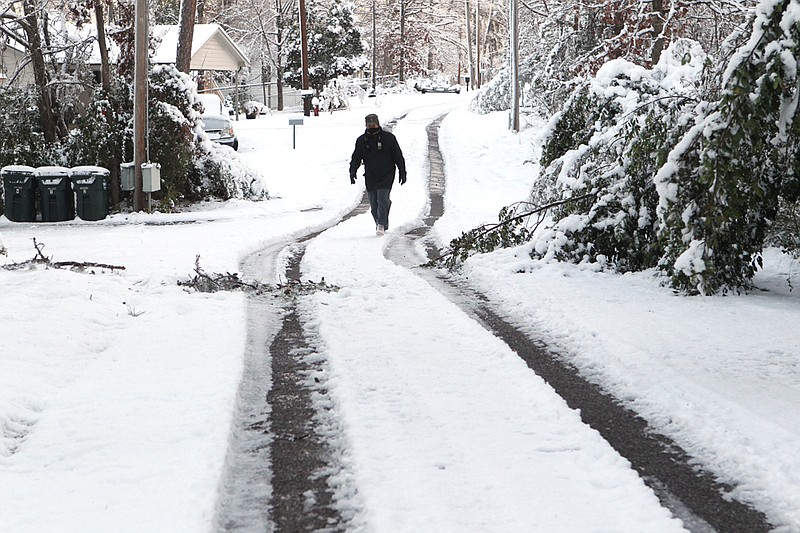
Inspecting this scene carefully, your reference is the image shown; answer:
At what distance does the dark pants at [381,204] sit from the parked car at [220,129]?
15018 mm

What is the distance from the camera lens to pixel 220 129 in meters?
27.5

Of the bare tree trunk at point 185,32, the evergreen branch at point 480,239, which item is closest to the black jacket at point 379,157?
the evergreen branch at point 480,239

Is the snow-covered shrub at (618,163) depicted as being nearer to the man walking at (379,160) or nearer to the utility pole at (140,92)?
the man walking at (379,160)

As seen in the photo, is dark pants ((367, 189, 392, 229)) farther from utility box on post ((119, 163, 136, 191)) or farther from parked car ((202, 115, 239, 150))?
parked car ((202, 115, 239, 150))

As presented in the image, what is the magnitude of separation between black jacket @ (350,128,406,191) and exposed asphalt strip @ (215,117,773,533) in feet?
20.3

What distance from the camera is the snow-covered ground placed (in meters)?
3.71

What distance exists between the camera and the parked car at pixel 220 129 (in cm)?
2738

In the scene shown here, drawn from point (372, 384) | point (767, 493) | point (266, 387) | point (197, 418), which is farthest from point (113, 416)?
point (767, 493)

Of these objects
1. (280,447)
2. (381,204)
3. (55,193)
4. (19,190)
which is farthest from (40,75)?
(280,447)

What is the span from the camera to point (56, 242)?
42.3 feet

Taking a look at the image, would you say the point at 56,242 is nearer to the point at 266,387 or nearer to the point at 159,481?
the point at 266,387

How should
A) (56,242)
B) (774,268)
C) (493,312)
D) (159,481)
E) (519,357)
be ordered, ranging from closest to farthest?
(159,481), (519,357), (493,312), (774,268), (56,242)

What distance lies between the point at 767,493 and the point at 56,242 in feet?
37.1

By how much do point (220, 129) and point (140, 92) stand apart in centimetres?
1204
